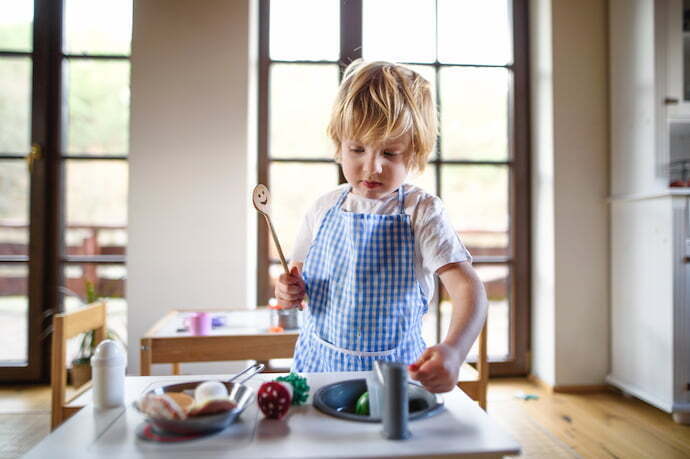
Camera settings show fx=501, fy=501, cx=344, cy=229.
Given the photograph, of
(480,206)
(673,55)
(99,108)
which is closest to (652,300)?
(480,206)

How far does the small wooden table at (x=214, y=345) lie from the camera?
1643mm

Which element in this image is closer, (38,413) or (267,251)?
(38,413)

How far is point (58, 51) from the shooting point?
267 centimetres

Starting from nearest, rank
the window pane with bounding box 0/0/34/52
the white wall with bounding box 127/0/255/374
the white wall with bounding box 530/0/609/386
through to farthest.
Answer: the white wall with bounding box 127/0/255/374
the white wall with bounding box 530/0/609/386
the window pane with bounding box 0/0/34/52

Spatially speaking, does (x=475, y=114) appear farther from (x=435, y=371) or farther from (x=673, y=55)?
(x=435, y=371)

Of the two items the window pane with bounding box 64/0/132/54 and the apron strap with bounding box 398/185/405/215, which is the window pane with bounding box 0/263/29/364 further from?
the apron strap with bounding box 398/185/405/215

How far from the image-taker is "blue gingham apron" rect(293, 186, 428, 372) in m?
0.90

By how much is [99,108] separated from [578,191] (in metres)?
2.57

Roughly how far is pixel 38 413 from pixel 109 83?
66.0 inches

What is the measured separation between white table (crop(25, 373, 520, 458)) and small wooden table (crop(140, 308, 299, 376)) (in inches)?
39.5

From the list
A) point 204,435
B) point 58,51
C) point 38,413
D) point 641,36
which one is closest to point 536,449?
point 204,435

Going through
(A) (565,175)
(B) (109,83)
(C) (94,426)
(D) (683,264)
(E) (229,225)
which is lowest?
(C) (94,426)

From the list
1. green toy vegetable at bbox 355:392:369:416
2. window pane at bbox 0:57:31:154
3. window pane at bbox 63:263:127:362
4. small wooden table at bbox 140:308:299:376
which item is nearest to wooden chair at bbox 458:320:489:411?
small wooden table at bbox 140:308:299:376

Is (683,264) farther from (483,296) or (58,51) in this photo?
(58,51)
